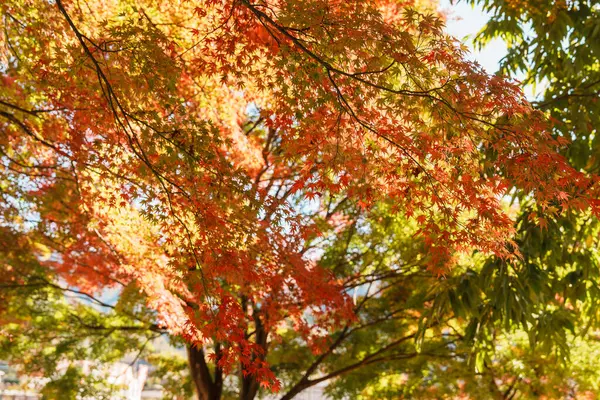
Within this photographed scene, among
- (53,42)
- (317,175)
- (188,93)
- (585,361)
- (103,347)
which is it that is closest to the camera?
(317,175)

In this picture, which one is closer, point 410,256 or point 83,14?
point 83,14

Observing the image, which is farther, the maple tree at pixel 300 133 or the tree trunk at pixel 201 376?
the tree trunk at pixel 201 376

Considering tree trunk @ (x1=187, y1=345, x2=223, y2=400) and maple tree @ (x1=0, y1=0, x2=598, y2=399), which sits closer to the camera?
maple tree @ (x1=0, y1=0, x2=598, y2=399)

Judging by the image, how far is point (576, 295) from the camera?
6.59m

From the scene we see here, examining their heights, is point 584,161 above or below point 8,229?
below

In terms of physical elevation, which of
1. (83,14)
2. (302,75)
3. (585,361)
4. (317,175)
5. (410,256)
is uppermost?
(83,14)

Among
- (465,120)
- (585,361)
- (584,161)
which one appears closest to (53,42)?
(465,120)

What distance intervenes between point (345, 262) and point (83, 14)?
5373 millimetres

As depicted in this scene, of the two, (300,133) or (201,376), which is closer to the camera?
(300,133)

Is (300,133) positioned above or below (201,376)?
below

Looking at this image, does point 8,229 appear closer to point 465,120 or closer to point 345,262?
point 345,262

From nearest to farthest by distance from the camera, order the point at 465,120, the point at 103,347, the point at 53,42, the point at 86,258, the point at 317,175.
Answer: the point at 465,120 < the point at 317,175 < the point at 53,42 < the point at 86,258 < the point at 103,347

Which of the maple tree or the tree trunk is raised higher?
the tree trunk

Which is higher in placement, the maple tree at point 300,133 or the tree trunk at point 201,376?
the tree trunk at point 201,376
